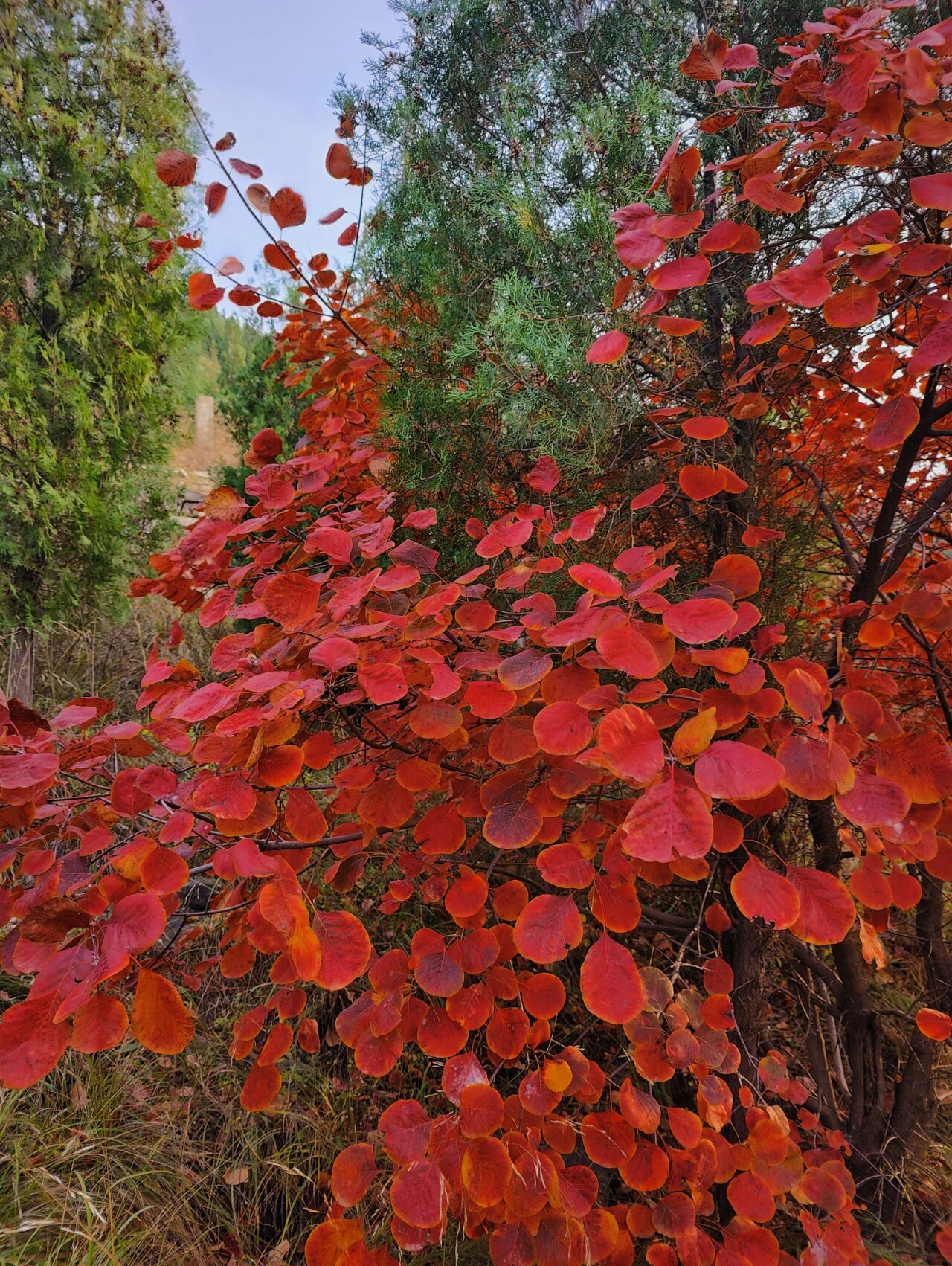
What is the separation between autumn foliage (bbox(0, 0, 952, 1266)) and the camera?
72 centimetres

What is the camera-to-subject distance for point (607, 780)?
960 millimetres

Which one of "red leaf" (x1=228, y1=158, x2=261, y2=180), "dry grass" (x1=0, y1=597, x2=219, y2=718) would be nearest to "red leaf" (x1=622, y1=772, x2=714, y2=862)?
"red leaf" (x1=228, y1=158, x2=261, y2=180)

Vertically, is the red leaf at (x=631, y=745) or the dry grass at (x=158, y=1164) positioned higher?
the red leaf at (x=631, y=745)

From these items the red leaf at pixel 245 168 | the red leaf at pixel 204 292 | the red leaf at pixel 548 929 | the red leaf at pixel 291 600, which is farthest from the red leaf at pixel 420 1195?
the red leaf at pixel 245 168

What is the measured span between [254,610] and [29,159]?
12.8 ft

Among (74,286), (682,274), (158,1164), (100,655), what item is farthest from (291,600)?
(100,655)

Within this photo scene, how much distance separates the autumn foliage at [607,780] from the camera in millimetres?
724

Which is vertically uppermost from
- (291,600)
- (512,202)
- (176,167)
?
(512,202)

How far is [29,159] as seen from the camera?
3.30 metres

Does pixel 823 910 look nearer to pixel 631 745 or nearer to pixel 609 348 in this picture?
pixel 631 745

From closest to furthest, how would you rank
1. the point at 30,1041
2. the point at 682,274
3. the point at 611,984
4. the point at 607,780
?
1. the point at 30,1041
2. the point at 611,984
3. the point at 682,274
4. the point at 607,780

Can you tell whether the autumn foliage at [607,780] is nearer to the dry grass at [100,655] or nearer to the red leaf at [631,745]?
the red leaf at [631,745]

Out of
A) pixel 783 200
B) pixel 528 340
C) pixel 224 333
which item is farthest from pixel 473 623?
pixel 224 333

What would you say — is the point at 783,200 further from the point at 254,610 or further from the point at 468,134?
the point at 468,134
